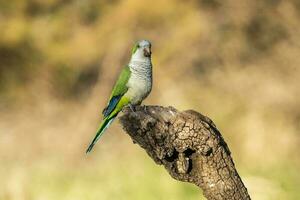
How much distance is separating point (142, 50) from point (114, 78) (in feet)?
15.5

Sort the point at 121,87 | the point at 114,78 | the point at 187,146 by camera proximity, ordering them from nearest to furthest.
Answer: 1. the point at 187,146
2. the point at 121,87
3. the point at 114,78

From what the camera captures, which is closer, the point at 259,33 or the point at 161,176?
the point at 161,176

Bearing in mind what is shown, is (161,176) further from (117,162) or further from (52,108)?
(52,108)

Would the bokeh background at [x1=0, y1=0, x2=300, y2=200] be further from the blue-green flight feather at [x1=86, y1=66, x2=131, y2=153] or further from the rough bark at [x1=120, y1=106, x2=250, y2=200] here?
the rough bark at [x1=120, y1=106, x2=250, y2=200]

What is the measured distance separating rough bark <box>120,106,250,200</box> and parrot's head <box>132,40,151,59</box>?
421 mm

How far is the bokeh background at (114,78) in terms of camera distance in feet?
20.7

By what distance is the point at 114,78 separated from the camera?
752 cm

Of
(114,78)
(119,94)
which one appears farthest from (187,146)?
(114,78)

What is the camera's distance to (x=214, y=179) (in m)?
2.37

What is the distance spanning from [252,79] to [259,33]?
82 cm

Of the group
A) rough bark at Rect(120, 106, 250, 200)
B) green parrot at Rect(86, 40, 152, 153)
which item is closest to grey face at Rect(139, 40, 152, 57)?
green parrot at Rect(86, 40, 152, 153)

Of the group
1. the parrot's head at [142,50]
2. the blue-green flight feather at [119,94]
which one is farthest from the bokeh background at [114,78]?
the parrot's head at [142,50]

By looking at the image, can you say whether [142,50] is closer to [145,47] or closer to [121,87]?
[145,47]

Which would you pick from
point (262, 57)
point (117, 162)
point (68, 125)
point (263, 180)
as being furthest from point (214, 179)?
point (262, 57)
